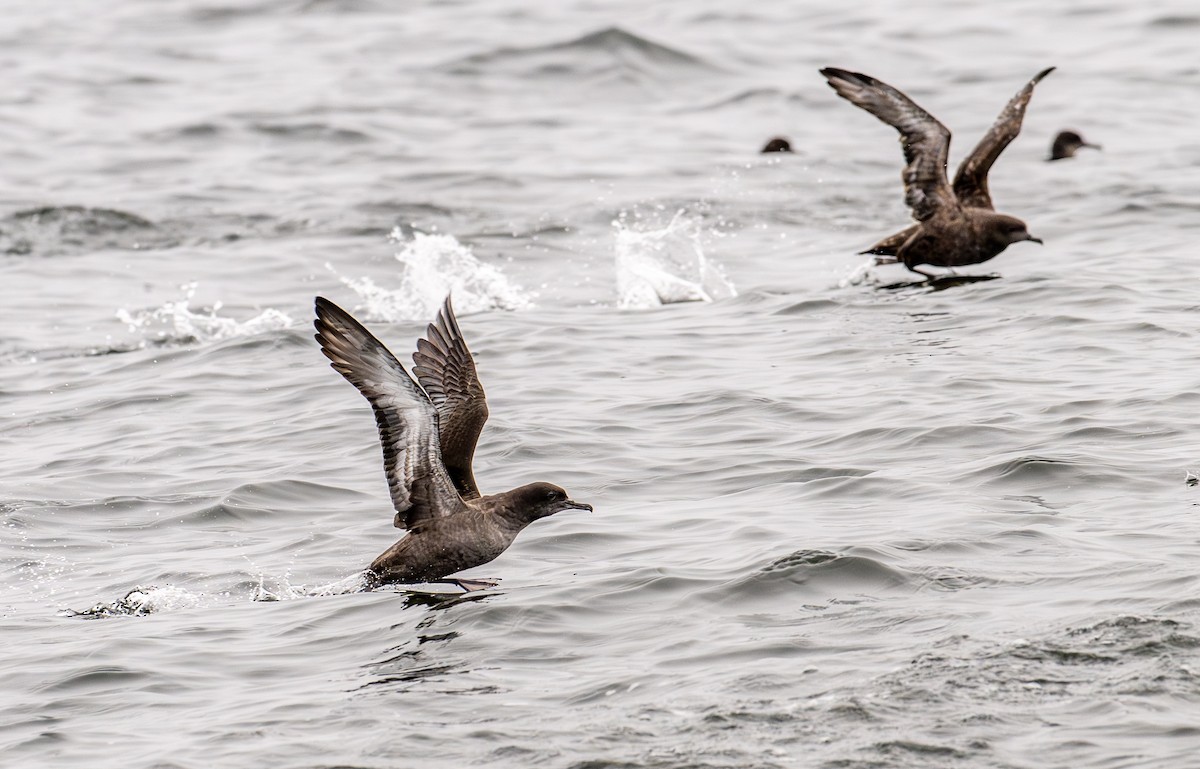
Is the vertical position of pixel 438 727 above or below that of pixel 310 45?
below

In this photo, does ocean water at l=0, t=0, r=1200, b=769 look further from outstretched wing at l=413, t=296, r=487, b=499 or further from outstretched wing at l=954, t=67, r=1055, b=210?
outstretched wing at l=954, t=67, r=1055, b=210

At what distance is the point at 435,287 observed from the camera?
46.8 feet

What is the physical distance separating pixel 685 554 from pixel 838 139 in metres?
14.1

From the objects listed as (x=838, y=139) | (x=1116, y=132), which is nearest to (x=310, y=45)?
(x=838, y=139)

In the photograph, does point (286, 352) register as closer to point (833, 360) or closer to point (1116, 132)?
point (833, 360)

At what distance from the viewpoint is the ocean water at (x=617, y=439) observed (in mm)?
6066

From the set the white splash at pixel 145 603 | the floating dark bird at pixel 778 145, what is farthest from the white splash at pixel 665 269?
the white splash at pixel 145 603

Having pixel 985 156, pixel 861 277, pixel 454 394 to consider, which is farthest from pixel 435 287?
pixel 454 394

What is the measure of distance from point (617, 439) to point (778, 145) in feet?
33.9

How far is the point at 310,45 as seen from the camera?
28250 millimetres

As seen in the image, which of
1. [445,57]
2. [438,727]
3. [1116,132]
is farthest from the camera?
[445,57]

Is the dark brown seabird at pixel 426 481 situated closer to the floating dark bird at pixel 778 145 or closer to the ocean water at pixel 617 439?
the ocean water at pixel 617 439

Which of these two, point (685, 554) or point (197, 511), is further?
point (197, 511)

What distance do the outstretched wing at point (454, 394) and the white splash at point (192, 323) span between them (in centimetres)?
535
